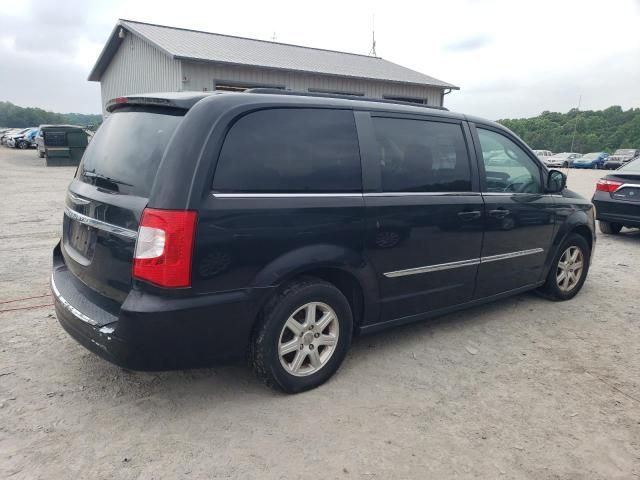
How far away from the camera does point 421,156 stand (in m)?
3.49

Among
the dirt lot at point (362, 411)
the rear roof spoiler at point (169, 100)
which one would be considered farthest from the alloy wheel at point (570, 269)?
the rear roof spoiler at point (169, 100)

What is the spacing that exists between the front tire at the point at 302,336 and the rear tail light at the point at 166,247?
22.9 inches

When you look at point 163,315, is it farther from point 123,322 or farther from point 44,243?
point 44,243

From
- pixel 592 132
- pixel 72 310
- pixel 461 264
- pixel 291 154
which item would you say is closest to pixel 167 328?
pixel 72 310

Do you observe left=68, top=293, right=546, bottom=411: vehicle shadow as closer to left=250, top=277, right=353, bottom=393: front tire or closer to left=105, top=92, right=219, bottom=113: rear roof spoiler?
left=250, top=277, right=353, bottom=393: front tire

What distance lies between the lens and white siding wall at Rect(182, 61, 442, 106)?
1449cm

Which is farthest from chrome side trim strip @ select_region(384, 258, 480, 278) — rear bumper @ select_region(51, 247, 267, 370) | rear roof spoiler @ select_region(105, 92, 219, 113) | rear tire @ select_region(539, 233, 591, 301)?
rear roof spoiler @ select_region(105, 92, 219, 113)

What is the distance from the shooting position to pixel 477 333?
4051mm

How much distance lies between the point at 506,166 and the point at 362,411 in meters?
2.48

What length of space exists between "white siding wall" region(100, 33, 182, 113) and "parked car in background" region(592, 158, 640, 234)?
446 inches

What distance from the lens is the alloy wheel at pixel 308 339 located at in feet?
9.61

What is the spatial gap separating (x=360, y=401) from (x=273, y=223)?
3.94 feet

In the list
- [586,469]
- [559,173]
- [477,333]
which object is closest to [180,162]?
[586,469]

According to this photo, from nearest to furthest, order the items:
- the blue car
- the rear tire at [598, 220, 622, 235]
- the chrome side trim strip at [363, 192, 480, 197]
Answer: the chrome side trim strip at [363, 192, 480, 197] < the rear tire at [598, 220, 622, 235] < the blue car
